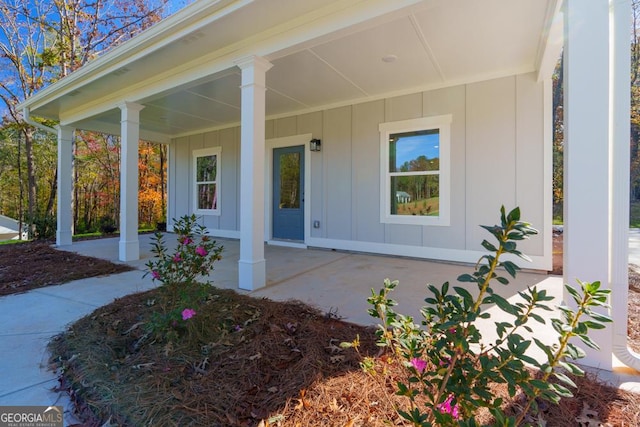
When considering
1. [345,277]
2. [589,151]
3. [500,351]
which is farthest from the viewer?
[345,277]

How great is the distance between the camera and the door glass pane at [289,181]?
6.32 meters

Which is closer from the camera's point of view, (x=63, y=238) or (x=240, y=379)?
(x=240, y=379)

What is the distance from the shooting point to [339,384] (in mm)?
1661

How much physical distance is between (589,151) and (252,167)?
284cm

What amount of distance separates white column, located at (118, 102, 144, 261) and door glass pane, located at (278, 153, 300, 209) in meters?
2.68

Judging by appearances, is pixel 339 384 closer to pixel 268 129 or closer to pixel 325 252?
pixel 325 252

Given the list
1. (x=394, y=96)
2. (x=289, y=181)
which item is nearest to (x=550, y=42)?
(x=394, y=96)

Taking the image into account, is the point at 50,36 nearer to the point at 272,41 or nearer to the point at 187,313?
the point at 272,41

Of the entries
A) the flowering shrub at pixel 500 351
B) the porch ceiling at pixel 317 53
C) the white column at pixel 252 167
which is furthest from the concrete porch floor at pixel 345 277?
the porch ceiling at pixel 317 53

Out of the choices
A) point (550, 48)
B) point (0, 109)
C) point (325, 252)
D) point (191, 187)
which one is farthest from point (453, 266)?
point (0, 109)

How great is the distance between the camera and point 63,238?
6441mm

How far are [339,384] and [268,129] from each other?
5.75 meters

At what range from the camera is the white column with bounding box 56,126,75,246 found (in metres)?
6.35

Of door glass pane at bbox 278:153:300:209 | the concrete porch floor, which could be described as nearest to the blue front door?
door glass pane at bbox 278:153:300:209
